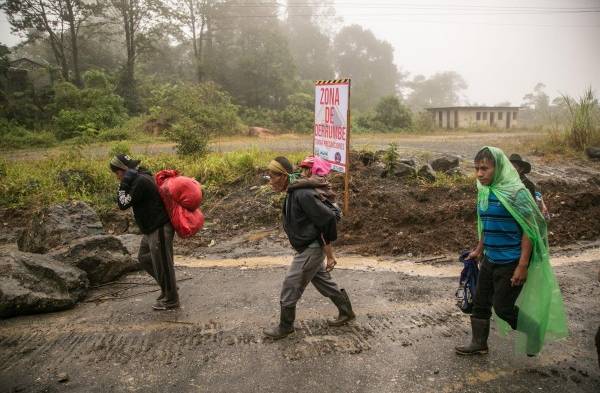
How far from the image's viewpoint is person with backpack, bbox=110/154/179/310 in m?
4.15

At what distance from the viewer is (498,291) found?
315 centimetres

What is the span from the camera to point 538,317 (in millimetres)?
3031

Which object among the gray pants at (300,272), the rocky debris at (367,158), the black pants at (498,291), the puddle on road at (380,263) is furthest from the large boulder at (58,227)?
the rocky debris at (367,158)

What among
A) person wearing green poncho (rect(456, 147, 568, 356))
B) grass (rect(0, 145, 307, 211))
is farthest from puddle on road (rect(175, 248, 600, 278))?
grass (rect(0, 145, 307, 211))

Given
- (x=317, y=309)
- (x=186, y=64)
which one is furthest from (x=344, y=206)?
(x=186, y=64)

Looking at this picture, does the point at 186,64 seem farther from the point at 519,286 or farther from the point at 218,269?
the point at 519,286

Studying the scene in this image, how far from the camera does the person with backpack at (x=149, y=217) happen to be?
163 inches

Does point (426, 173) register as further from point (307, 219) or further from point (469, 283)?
point (307, 219)

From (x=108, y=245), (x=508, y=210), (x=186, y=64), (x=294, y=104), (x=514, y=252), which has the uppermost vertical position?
(x=186, y=64)

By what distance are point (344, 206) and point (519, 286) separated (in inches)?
177

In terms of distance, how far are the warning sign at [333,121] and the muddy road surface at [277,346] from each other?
7.99ft

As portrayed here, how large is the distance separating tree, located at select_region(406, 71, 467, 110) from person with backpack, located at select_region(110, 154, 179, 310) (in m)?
62.0

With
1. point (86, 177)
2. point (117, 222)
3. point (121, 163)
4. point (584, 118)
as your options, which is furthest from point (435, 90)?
point (121, 163)

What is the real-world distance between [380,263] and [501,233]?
9.32 feet
